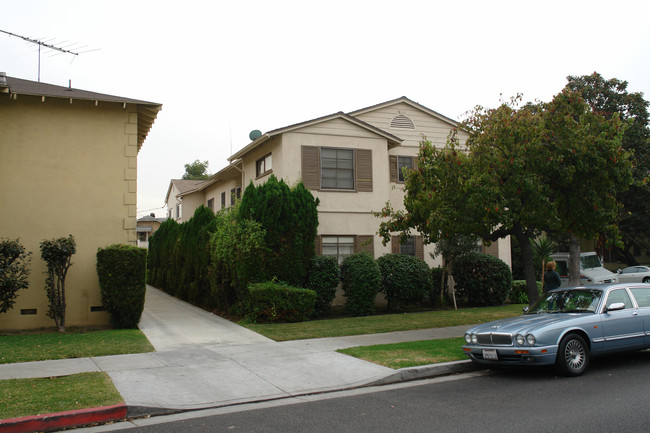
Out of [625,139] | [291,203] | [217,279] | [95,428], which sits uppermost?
[625,139]

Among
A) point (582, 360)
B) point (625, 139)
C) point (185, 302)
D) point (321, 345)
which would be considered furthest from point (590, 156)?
point (625, 139)

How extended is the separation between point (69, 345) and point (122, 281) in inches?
93.6

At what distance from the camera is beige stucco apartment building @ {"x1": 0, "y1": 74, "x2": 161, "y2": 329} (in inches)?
502

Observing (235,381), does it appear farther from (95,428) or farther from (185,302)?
(185,302)

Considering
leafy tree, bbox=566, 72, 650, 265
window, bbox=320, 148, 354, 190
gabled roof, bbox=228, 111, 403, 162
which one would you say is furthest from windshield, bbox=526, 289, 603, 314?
leafy tree, bbox=566, 72, 650, 265

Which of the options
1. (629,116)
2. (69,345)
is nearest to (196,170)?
(629,116)

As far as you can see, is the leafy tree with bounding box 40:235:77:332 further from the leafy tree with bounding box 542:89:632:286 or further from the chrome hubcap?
the leafy tree with bounding box 542:89:632:286

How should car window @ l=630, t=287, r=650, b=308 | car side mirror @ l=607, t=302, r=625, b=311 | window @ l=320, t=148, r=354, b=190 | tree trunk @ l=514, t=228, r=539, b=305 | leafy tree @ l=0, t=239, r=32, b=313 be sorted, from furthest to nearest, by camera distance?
window @ l=320, t=148, r=354, b=190, tree trunk @ l=514, t=228, r=539, b=305, leafy tree @ l=0, t=239, r=32, b=313, car window @ l=630, t=287, r=650, b=308, car side mirror @ l=607, t=302, r=625, b=311

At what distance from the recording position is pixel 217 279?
16.1 m

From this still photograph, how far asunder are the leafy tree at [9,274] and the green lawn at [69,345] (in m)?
0.81

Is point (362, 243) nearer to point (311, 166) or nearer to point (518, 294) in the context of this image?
point (311, 166)

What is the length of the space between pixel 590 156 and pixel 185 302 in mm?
14745

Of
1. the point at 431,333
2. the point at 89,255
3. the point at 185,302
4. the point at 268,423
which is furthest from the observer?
the point at 185,302

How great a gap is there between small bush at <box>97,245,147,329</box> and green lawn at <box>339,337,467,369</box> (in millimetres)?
5564
